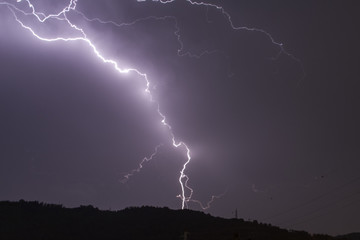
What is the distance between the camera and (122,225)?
6975 centimetres

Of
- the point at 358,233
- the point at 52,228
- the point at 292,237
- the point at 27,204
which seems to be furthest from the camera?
the point at 358,233

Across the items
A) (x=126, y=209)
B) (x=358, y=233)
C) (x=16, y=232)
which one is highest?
(x=358, y=233)

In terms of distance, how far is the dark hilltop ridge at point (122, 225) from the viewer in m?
59.7

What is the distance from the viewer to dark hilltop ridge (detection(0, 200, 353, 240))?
196ft

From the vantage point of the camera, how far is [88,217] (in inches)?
2963

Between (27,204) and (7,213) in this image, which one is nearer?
(7,213)

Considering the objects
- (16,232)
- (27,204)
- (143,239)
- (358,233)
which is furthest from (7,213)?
(358,233)

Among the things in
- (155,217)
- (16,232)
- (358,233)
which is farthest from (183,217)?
(358,233)

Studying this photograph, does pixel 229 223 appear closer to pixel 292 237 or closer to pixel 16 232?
pixel 292 237

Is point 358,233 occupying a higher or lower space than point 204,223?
higher

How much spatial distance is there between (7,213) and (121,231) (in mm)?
17751

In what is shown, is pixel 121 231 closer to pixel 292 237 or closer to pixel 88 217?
pixel 88 217

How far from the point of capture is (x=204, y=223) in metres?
70.0

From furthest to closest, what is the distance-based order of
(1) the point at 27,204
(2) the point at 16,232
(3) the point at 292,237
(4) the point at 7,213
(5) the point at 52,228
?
(1) the point at 27,204, (4) the point at 7,213, (5) the point at 52,228, (2) the point at 16,232, (3) the point at 292,237
